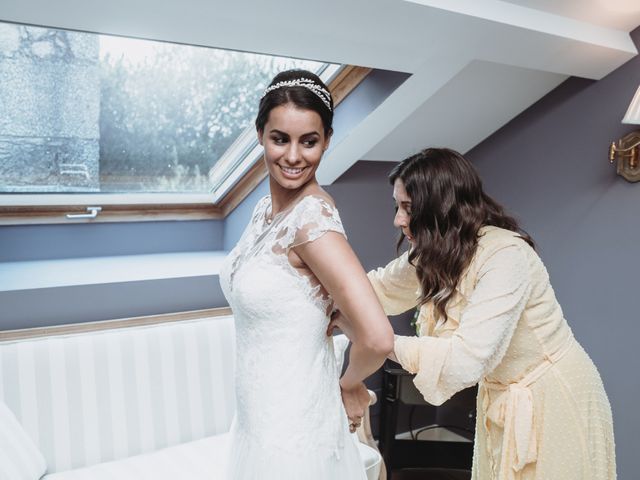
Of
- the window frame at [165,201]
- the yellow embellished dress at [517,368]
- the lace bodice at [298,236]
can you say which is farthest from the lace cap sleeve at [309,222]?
the window frame at [165,201]

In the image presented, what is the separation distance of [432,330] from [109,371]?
1167 mm

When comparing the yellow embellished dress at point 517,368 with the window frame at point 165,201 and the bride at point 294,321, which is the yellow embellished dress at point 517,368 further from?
the window frame at point 165,201

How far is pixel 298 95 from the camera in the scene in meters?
1.21

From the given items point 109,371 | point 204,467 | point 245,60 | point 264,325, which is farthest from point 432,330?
point 245,60

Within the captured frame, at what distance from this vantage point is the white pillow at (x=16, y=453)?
1.71 metres

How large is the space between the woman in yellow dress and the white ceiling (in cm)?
43

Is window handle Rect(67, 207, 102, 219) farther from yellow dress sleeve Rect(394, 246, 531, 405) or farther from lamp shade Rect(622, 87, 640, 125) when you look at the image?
lamp shade Rect(622, 87, 640, 125)

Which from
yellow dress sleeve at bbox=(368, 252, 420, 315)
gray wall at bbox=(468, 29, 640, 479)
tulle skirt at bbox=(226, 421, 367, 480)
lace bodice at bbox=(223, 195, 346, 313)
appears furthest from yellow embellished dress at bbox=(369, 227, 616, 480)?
gray wall at bbox=(468, 29, 640, 479)

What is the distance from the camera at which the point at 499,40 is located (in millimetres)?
1921

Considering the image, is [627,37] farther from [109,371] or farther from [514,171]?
[109,371]

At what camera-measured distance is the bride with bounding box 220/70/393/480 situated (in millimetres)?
1194

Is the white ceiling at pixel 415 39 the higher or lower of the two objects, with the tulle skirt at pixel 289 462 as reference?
higher

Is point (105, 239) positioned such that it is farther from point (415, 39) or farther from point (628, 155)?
point (628, 155)

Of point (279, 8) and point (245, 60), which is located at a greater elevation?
point (245, 60)
